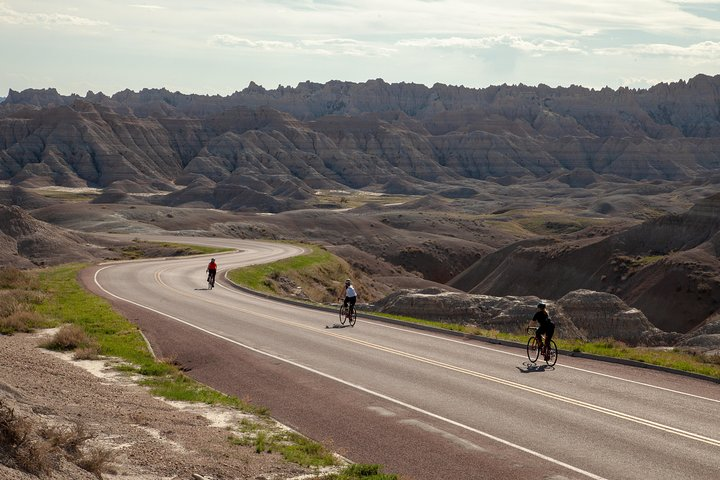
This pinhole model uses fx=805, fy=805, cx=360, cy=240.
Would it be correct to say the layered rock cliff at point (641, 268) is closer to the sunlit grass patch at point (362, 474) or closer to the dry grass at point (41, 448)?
the sunlit grass patch at point (362, 474)

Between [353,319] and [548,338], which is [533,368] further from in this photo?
[353,319]

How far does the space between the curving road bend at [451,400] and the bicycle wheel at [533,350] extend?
342mm

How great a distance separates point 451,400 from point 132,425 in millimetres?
6604

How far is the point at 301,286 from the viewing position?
54688 millimetres

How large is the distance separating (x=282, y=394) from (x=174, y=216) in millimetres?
96767

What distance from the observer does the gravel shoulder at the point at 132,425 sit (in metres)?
11.0

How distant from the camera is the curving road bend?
1256cm

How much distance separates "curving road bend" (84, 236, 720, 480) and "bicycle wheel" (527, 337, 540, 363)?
0.34 m

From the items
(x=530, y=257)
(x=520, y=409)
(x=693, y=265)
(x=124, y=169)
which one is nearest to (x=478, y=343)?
(x=520, y=409)

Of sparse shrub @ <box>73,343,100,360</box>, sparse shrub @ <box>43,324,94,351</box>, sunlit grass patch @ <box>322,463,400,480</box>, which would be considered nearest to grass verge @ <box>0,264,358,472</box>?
sparse shrub @ <box>43,324,94,351</box>

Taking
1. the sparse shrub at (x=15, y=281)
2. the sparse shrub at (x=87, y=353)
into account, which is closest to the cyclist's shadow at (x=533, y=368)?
the sparse shrub at (x=87, y=353)

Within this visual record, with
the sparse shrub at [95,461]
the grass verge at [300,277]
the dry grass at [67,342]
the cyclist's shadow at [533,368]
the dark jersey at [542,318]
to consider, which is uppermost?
the dark jersey at [542,318]

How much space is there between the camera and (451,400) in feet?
54.4

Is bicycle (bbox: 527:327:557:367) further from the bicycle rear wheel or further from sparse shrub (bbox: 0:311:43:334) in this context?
sparse shrub (bbox: 0:311:43:334)
